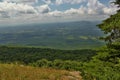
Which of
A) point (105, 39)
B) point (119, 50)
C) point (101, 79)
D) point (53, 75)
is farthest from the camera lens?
point (105, 39)

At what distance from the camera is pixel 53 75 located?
539 inches

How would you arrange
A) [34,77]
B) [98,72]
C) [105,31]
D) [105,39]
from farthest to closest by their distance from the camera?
[105,39]
[105,31]
[34,77]
[98,72]

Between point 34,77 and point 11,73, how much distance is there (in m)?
1.20

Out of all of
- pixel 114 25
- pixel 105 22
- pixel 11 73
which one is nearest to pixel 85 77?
pixel 11 73

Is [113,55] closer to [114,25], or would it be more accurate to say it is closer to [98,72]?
[114,25]

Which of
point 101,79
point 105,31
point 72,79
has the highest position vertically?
point 105,31

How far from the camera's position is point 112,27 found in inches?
609

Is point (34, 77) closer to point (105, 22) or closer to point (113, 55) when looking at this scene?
point (113, 55)

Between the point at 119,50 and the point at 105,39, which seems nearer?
the point at 119,50

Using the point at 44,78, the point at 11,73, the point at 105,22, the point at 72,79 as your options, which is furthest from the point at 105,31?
the point at 11,73

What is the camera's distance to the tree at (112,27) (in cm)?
1528

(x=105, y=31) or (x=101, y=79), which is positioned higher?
(x=105, y=31)

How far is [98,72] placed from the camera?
1069 cm

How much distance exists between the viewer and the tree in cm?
1528
